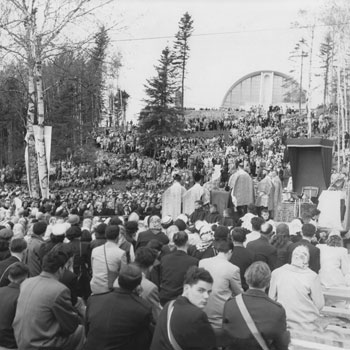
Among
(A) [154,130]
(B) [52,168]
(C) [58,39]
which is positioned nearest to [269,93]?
(A) [154,130]

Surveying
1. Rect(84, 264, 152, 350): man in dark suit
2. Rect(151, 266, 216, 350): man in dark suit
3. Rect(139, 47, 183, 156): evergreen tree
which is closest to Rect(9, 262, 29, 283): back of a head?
Rect(84, 264, 152, 350): man in dark suit

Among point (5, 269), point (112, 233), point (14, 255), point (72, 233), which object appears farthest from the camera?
point (72, 233)

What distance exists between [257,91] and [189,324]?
63.5 m

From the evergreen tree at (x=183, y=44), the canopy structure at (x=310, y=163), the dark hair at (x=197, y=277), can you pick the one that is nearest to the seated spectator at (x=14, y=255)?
the dark hair at (x=197, y=277)

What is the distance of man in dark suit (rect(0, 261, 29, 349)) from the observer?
419cm

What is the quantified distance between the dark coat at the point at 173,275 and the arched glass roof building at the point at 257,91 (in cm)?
5775

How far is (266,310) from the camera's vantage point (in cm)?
337

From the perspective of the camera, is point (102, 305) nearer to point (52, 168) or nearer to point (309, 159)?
point (309, 159)

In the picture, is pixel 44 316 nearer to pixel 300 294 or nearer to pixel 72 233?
pixel 300 294

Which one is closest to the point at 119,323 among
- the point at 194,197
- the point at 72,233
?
the point at 72,233

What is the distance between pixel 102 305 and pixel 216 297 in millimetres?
1121

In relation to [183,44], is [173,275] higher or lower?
lower

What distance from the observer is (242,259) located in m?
5.30

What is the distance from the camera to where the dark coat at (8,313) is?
4.18 metres
